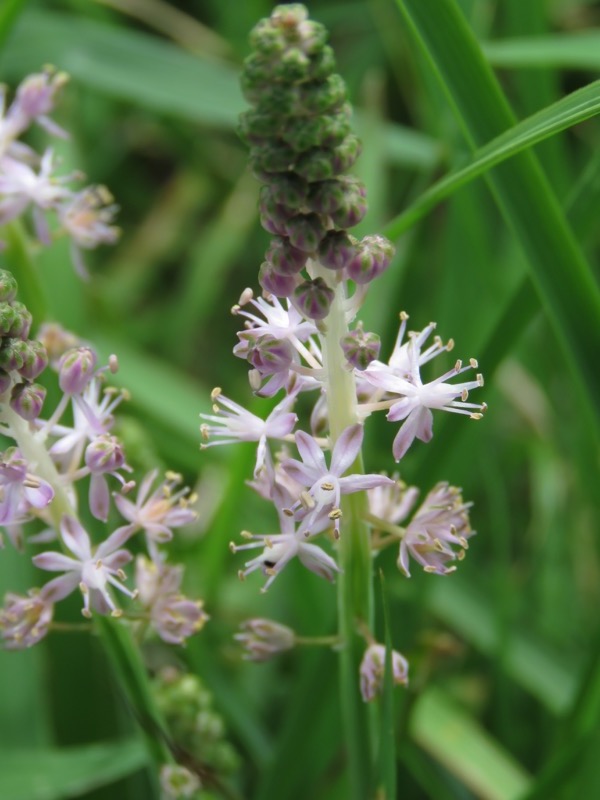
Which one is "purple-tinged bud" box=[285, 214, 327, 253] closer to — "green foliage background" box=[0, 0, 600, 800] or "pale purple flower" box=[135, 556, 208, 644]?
"green foliage background" box=[0, 0, 600, 800]

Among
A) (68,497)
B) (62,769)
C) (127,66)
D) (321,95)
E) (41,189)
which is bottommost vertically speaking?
(62,769)

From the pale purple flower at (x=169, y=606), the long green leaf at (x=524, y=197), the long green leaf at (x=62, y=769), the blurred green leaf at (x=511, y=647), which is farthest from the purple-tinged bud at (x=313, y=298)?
the blurred green leaf at (x=511, y=647)

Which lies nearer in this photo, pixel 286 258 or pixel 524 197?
pixel 286 258

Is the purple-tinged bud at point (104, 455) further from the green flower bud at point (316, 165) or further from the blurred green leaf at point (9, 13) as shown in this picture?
the blurred green leaf at point (9, 13)

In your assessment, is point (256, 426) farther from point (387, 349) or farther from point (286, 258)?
point (387, 349)

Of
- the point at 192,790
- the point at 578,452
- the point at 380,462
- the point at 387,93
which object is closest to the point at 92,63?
the point at 387,93

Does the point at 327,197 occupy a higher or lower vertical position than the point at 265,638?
higher

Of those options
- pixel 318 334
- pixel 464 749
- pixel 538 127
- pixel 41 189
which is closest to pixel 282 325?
pixel 318 334

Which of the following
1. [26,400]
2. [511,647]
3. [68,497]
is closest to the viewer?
[26,400]

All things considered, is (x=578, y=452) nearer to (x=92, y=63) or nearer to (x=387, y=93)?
(x=92, y=63)
